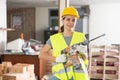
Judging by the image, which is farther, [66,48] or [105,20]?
[105,20]

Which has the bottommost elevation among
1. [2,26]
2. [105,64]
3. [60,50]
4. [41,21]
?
[105,64]

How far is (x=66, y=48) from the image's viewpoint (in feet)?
6.94

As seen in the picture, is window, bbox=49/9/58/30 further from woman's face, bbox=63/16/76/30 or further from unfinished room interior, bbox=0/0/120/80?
woman's face, bbox=63/16/76/30

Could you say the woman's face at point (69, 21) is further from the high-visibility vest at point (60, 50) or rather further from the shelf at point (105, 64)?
the shelf at point (105, 64)

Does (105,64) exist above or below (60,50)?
below

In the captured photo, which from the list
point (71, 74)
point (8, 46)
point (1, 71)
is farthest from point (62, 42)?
point (8, 46)

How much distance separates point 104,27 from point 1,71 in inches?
252

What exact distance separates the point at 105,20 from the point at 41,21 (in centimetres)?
285

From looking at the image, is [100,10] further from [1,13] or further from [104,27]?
[1,13]

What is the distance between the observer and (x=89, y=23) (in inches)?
388

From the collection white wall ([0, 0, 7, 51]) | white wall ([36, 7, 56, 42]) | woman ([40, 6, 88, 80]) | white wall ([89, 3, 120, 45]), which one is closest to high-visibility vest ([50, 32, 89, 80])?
woman ([40, 6, 88, 80])

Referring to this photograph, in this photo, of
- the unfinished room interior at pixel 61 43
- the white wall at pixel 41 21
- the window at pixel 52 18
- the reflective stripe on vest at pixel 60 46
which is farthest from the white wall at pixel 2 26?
the window at pixel 52 18

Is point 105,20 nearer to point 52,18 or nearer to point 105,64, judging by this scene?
point 52,18

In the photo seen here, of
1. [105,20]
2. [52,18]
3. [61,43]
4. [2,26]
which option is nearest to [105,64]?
[2,26]
